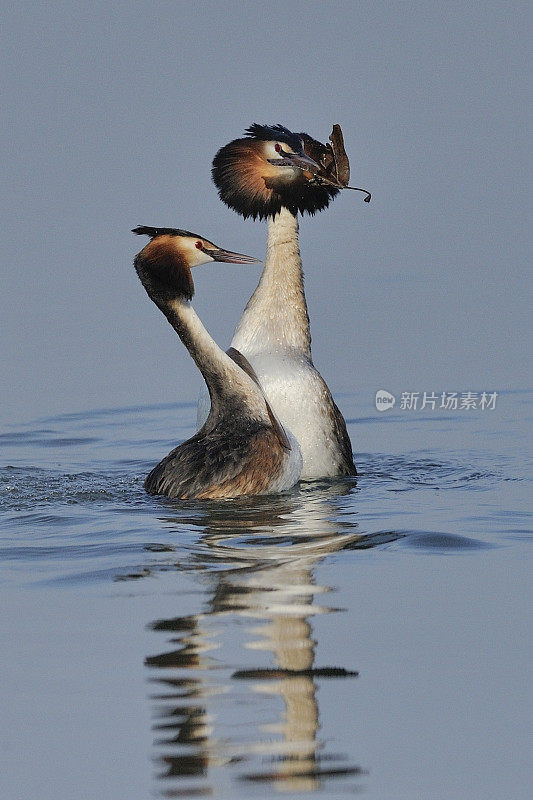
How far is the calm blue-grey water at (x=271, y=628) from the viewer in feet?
14.2

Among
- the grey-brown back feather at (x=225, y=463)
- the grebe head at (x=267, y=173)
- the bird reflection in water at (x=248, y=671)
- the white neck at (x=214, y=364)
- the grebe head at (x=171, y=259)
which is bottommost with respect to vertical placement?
the bird reflection in water at (x=248, y=671)

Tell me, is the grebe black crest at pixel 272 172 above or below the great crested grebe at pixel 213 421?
above

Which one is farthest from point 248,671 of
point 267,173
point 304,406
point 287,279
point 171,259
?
point 267,173

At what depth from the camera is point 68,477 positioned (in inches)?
360

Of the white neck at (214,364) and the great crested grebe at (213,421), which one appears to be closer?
the great crested grebe at (213,421)

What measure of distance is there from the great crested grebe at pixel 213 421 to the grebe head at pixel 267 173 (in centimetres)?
89

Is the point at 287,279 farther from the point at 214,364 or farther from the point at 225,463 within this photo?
the point at 225,463

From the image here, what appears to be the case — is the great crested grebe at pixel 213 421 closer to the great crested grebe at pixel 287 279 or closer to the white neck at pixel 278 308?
the great crested grebe at pixel 287 279

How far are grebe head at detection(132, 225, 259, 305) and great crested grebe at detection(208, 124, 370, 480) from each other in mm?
884

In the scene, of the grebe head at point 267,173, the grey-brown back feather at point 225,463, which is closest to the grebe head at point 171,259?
the grey-brown back feather at point 225,463

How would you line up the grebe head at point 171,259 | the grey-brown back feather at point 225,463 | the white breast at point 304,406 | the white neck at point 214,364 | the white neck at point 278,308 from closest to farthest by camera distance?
the grey-brown back feather at point 225,463 < the grebe head at point 171,259 < the white neck at point 214,364 < the white breast at point 304,406 < the white neck at point 278,308

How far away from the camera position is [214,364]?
27.1 ft

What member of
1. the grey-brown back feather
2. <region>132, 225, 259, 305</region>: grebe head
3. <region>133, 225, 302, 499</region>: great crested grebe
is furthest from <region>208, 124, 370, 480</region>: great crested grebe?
<region>132, 225, 259, 305</region>: grebe head

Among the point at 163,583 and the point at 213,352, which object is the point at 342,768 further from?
the point at 213,352
